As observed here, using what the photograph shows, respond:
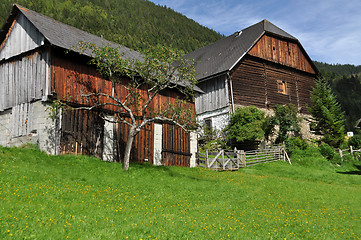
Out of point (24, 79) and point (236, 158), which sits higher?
point (24, 79)

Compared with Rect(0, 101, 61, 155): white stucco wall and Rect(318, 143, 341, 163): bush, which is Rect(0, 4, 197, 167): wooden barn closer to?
Rect(0, 101, 61, 155): white stucco wall

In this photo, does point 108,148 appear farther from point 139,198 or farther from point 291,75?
point 291,75

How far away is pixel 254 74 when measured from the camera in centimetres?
3400

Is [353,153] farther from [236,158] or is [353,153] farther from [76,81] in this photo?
[76,81]

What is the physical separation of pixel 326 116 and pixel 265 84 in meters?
7.30

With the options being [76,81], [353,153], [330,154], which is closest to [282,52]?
[330,154]

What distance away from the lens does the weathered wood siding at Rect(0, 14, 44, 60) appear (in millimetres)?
18514

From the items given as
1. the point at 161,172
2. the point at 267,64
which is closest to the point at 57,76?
the point at 161,172

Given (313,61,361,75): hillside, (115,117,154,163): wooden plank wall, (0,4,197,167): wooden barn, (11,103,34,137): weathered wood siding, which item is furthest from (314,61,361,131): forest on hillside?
(313,61,361,75): hillside

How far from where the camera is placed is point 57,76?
17578mm

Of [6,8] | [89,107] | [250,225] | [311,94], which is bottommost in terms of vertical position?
[250,225]

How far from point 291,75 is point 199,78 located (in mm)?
11238

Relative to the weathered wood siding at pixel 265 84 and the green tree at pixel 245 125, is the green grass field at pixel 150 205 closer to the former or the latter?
the green tree at pixel 245 125

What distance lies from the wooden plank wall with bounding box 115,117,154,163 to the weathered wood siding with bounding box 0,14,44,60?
679cm
